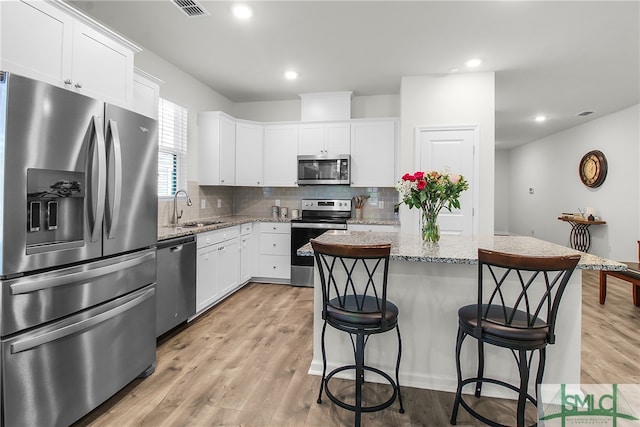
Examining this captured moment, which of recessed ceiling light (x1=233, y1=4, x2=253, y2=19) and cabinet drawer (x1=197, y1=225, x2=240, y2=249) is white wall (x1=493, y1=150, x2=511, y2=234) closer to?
cabinet drawer (x1=197, y1=225, x2=240, y2=249)

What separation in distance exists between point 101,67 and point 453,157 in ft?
11.7

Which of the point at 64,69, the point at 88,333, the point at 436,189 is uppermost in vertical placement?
the point at 64,69

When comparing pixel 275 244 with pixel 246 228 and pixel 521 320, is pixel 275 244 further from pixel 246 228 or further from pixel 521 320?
pixel 521 320

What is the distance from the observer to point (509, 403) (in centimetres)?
204

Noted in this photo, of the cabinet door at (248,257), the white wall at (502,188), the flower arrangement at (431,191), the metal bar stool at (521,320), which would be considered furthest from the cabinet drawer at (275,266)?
the white wall at (502,188)

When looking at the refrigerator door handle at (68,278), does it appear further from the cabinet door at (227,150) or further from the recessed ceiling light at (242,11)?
the cabinet door at (227,150)

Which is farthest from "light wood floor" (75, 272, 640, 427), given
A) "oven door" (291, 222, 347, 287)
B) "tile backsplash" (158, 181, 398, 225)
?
"tile backsplash" (158, 181, 398, 225)

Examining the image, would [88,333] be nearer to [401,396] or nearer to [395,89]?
[401,396]

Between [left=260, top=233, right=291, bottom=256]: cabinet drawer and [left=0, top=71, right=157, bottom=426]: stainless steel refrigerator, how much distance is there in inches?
97.6

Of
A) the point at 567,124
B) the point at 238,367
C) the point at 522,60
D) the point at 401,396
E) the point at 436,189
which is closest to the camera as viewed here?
the point at 401,396

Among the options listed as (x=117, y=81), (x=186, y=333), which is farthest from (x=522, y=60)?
(x=186, y=333)

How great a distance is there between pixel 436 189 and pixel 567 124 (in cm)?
646

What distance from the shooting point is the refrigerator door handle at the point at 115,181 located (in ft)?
6.30

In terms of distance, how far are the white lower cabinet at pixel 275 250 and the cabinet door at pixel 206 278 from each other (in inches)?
42.1
